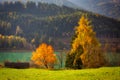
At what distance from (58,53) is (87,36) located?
1.88 metres

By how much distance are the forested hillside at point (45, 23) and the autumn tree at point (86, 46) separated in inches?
12.5

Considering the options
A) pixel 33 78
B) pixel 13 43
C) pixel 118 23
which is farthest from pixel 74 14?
pixel 33 78

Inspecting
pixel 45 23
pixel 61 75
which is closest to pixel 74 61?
pixel 61 75

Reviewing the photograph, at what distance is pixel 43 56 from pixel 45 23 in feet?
5.87

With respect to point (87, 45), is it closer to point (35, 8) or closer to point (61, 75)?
point (61, 75)

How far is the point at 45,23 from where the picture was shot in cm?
1642

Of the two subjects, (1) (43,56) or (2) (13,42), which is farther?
(1) (43,56)

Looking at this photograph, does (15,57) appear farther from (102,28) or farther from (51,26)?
(102,28)

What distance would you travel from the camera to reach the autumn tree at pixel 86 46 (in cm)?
1575

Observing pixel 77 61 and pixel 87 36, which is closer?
pixel 77 61

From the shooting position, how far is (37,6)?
16.9 metres

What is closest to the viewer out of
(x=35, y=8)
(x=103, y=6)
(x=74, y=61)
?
(x=74, y=61)

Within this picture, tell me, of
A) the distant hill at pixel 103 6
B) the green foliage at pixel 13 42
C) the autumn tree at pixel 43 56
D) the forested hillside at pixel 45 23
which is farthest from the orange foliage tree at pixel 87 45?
the green foliage at pixel 13 42

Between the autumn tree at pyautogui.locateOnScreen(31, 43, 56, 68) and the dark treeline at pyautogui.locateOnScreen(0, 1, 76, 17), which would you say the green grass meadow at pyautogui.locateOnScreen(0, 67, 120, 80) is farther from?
the dark treeline at pyautogui.locateOnScreen(0, 1, 76, 17)
